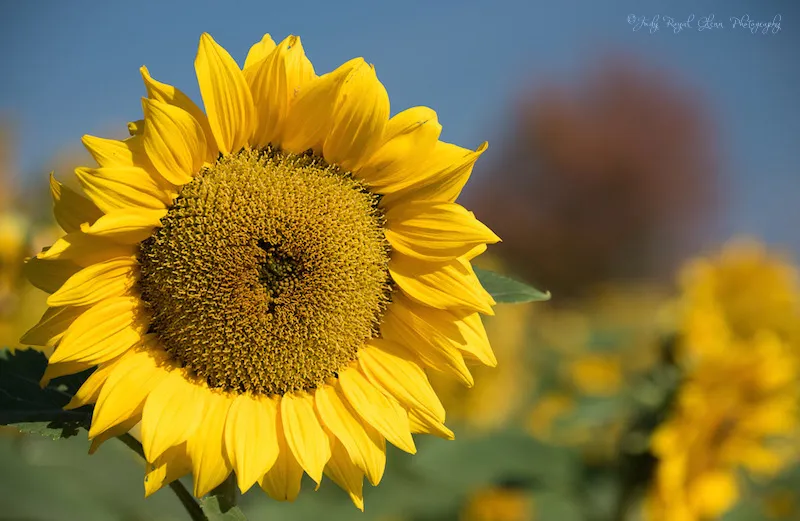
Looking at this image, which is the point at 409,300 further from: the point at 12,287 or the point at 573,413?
the point at 12,287

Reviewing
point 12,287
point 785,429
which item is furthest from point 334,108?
point 785,429

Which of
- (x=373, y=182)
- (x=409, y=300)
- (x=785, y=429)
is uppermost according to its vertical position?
(x=785, y=429)

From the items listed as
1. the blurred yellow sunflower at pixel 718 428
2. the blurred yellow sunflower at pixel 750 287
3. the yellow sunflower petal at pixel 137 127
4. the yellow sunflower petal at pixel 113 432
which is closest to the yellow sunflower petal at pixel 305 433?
the yellow sunflower petal at pixel 113 432

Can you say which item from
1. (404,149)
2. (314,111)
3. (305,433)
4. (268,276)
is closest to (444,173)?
(404,149)

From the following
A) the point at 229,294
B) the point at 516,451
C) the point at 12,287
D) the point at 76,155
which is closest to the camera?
the point at 229,294

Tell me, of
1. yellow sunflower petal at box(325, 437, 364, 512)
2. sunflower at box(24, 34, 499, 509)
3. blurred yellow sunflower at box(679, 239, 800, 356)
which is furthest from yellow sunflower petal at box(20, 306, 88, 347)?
blurred yellow sunflower at box(679, 239, 800, 356)

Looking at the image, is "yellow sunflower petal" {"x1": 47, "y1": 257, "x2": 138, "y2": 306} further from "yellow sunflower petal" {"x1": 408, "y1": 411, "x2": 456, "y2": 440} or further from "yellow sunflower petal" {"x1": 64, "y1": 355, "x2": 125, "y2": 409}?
"yellow sunflower petal" {"x1": 408, "y1": 411, "x2": 456, "y2": 440}

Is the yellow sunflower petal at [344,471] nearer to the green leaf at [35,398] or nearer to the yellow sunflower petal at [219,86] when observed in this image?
the green leaf at [35,398]
